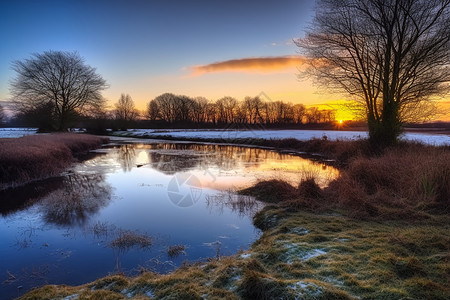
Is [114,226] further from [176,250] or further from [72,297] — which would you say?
[72,297]

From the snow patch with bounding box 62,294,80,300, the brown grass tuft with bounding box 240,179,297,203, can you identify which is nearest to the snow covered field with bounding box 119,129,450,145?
the brown grass tuft with bounding box 240,179,297,203

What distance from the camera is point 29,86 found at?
1437 inches

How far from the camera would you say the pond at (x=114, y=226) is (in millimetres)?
5164

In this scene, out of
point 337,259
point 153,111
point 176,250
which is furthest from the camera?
point 153,111

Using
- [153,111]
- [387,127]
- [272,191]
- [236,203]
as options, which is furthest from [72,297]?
[153,111]

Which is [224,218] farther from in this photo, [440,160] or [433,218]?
[440,160]

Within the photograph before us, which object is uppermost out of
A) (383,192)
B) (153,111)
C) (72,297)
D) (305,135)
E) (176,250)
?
(153,111)

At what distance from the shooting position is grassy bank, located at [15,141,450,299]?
351cm

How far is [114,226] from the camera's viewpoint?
727cm

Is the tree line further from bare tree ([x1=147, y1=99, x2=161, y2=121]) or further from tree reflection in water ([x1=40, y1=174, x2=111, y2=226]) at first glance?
tree reflection in water ([x1=40, y1=174, x2=111, y2=226])

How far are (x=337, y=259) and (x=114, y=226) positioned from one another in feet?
18.5

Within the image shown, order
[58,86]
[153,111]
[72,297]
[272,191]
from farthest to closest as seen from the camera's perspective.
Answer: [153,111], [58,86], [272,191], [72,297]

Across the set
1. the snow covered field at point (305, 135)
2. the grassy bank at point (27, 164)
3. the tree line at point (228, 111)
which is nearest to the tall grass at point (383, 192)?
the grassy bank at point (27, 164)

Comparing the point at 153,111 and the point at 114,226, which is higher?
the point at 153,111
